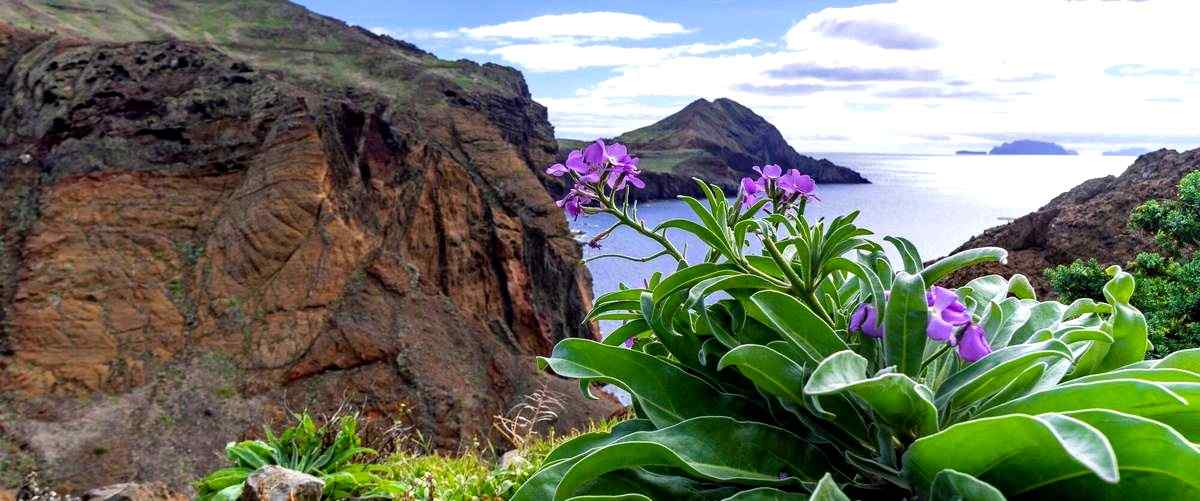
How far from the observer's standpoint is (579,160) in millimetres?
2557

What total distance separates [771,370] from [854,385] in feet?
1.33

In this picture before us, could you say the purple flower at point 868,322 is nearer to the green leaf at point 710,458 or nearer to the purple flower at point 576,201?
the green leaf at point 710,458

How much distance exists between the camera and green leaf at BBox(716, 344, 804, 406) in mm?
1870

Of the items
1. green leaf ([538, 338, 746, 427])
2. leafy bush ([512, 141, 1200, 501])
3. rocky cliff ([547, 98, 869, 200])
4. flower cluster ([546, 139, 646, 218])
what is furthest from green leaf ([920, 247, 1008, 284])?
rocky cliff ([547, 98, 869, 200])

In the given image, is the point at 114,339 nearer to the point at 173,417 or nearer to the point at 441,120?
the point at 173,417

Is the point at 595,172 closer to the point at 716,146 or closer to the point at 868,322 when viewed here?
the point at 868,322

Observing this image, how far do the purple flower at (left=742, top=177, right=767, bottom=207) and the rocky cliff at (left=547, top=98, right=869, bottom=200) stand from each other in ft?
207

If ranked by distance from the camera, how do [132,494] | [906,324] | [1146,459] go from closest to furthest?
[1146,459]
[906,324]
[132,494]

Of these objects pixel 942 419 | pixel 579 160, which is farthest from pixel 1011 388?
pixel 579 160

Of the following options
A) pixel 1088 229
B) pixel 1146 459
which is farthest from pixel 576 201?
pixel 1088 229

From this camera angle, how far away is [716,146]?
80.9m

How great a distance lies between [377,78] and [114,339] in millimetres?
16886

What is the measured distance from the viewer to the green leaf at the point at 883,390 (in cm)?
154

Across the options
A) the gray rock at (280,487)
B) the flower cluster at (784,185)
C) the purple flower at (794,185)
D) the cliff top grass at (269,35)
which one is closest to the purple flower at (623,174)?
the flower cluster at (784,185)
